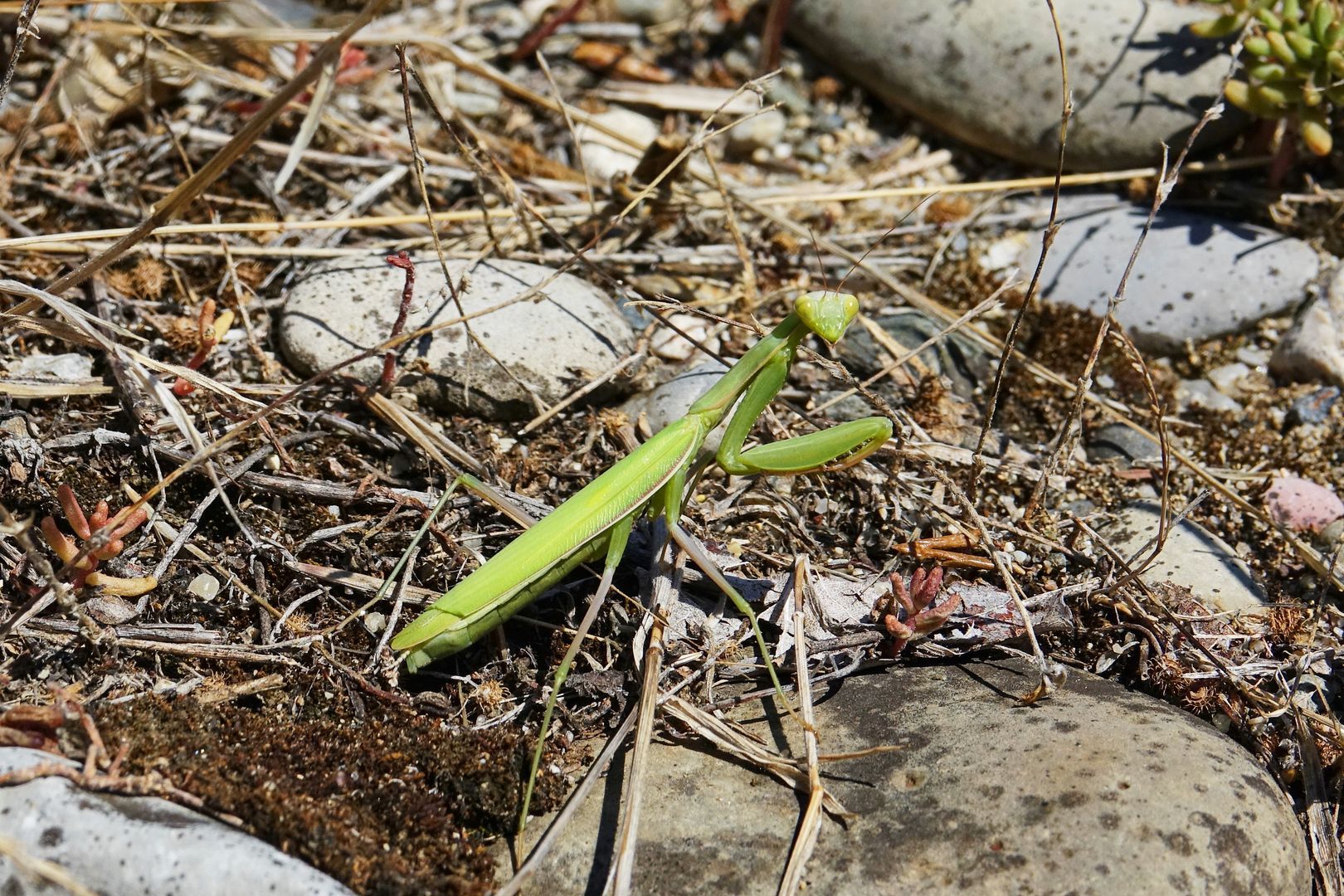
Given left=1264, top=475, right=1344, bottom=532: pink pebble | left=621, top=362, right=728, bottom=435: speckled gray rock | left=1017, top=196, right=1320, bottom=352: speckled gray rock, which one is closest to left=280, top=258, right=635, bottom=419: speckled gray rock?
left=621, top=362, right=728, bottom=435: speckled gray rock

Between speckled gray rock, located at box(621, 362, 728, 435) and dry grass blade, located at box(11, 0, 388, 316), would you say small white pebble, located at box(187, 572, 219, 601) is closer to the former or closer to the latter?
dry grass blade, located at box(11, 0, 388, 316)

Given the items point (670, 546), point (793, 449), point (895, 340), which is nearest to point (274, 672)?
point (670, 546)

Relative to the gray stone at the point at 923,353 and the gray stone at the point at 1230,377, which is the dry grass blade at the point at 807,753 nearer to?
the gray stone at the point at 923,353

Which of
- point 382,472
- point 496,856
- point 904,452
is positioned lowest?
point 496,856

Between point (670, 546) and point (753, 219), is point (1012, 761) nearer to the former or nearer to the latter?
point (670, 546)

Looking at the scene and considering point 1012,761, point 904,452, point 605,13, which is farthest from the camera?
point 605,13
